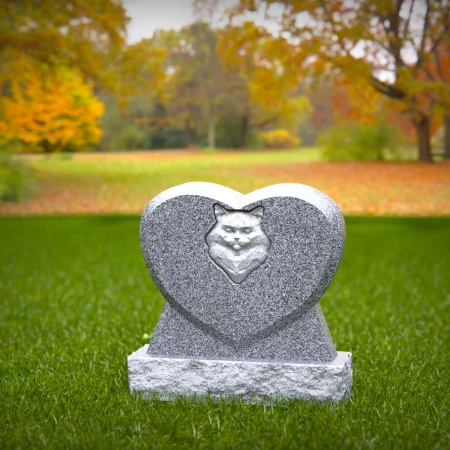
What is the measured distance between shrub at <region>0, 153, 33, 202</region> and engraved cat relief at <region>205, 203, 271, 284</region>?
47.7 ft

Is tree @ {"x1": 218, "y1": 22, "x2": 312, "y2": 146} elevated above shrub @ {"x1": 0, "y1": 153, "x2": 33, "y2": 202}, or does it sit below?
above

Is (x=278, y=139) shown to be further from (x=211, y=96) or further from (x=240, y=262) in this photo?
(x=240, y=262)

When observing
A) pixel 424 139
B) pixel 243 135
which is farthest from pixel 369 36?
pixel 243 135

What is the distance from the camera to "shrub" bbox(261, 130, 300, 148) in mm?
34719

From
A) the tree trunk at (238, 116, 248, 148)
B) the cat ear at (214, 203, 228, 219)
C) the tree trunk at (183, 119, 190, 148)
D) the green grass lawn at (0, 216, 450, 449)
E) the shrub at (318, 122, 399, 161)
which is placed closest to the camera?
the green grass lawn at (0, 216, 450, 449)

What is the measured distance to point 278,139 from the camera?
1401 inches

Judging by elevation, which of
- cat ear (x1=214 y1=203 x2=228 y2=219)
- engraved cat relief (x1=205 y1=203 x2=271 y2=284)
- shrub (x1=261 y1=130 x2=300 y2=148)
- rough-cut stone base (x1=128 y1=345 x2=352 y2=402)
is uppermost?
cat ear (x1=214 y1=203 x2=228 y2=219)

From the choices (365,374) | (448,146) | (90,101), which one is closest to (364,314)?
(365,374)

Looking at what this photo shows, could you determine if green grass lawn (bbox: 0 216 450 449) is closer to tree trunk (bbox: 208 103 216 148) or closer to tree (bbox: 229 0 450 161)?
tree (bbox: 229 0 450 161)

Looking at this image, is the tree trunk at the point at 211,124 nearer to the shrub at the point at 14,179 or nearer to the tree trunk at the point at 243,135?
the tree trunk at the point at 243,135

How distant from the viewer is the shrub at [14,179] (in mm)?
18188

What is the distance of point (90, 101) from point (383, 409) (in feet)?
80.9

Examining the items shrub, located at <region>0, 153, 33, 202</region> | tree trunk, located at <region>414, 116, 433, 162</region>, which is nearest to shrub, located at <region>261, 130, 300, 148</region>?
tree trunk, located at <region>414, 116, 433, 162</region>

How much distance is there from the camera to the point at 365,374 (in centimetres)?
521
